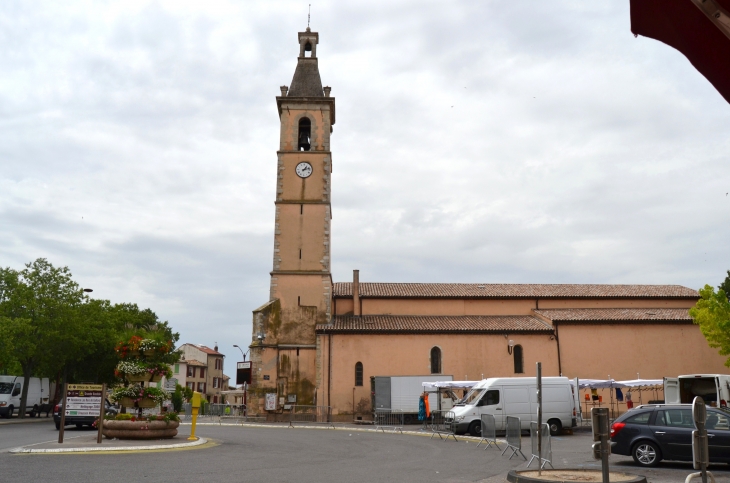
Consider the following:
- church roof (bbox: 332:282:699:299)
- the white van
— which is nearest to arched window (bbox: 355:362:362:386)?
church roof (bbox: 332:282:699:299)

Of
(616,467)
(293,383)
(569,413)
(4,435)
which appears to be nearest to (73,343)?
(293,383)

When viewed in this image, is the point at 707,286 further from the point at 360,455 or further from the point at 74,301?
the point at 74,301

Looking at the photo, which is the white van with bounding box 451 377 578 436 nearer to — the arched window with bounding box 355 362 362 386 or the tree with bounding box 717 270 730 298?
the arched window with bounding box 355 362 362 386

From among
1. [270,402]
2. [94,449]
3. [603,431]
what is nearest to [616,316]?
[270,402]

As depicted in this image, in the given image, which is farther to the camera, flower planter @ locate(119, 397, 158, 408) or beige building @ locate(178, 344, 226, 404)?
beige building @ locate(178, 344, 226, 404)

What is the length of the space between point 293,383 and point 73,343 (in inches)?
565

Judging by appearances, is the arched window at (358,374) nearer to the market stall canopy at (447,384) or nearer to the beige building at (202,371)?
the market stall canopy at (447,384)

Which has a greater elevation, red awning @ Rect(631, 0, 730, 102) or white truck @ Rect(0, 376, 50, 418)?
red awning @ Rect(631, 0, 730, 102)

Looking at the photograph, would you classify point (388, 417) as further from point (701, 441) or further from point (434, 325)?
point (701, 441)

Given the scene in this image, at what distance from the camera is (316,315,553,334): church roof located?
36.9m

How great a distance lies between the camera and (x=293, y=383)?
36188 mm

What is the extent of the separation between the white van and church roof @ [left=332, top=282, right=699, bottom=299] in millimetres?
16576

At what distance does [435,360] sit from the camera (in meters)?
37.2

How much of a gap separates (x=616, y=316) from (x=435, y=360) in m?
12.1
